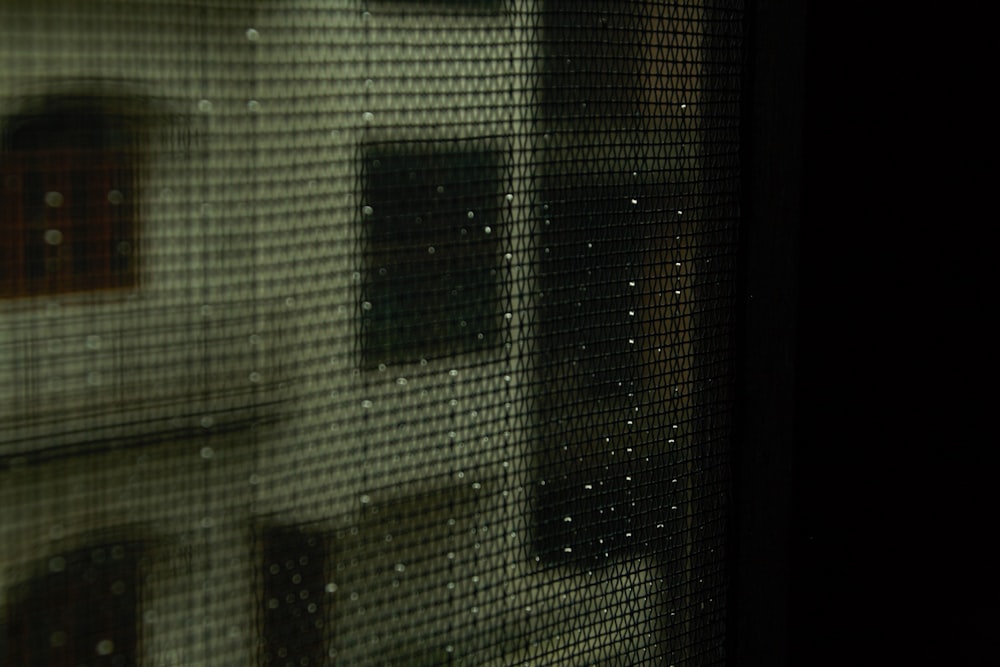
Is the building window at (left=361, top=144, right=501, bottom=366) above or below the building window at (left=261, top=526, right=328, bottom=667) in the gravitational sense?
above

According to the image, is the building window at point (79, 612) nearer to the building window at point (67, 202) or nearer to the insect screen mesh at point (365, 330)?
the insect screen mesh at point (365, 330)

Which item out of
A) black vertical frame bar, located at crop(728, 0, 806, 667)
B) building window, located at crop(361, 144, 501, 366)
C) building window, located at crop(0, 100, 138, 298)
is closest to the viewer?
building window, located at crop(0, 100, 138, 298)

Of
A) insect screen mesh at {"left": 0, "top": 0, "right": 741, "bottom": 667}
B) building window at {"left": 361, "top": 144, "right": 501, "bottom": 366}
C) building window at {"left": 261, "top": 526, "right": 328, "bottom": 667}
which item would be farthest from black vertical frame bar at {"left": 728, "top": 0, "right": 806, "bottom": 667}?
building window at {"left": 261, "top": 526, "right": 328, "bottom": 667}

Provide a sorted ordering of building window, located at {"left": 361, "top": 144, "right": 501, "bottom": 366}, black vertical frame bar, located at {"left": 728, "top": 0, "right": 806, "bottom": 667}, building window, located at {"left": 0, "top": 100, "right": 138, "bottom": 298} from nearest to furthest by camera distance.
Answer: building window, located at {"left": 0, "top": 100, "right": 138, "bottom": 298}
building window, located at {"left": 361, "top": 144, "right": 501, "bottom": 366}
black vertical frame bar, located at {"left": 728, "top": 0, "right": 806, "bottom": 667}

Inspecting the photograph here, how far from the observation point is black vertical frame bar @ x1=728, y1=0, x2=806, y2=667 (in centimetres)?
63

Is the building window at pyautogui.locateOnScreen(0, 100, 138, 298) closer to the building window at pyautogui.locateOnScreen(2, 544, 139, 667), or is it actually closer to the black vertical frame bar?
the building window at pyautogui.locateOnScreen(2, 544, 139, 667)

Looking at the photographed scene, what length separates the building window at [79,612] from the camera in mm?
405

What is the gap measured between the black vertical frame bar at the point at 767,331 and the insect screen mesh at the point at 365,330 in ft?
0.04

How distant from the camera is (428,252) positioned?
52 cm

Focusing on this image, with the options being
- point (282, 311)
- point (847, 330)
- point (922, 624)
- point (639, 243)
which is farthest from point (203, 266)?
point (922, 624)

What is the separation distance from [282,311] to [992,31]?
52 centimetres

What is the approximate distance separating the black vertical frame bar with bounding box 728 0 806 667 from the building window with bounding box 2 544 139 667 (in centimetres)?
37

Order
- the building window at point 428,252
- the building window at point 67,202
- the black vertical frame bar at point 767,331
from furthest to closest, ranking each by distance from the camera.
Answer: the black vertical frame bar at point 767,331 → the building window at point 428,252 → the building window at point 67,202

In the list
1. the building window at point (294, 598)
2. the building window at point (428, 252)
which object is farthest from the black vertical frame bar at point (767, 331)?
the building window at point (294, 598)
